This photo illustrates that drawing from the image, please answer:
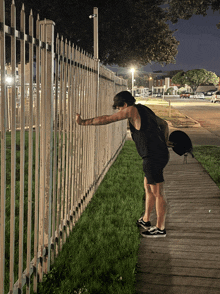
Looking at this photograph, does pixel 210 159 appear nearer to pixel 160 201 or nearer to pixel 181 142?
Answer: pixel 181 142

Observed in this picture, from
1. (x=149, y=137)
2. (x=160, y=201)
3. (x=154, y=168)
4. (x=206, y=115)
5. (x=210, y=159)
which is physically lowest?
(x=210, y=159)

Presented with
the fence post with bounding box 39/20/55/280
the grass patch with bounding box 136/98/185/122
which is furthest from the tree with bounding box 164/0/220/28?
the fence post with bounding box 39/20/55/280

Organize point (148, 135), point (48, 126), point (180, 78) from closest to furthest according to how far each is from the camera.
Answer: point (48, 126)
point (148, 135)
point (180, 78)

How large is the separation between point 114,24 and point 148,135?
14.9m

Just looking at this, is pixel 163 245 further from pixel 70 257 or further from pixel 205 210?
pixel 205 210

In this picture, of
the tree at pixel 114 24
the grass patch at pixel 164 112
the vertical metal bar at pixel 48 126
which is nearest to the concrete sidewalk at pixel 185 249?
the vertical metal bar at pixel 48 126

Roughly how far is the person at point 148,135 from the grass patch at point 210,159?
10.1 ft

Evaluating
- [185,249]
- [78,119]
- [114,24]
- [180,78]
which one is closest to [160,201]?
[185,249]

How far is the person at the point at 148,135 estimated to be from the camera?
3961 mm

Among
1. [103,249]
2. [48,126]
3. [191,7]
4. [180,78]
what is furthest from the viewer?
[180,78]

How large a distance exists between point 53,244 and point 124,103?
173cm

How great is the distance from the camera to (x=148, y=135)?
401 centimetres

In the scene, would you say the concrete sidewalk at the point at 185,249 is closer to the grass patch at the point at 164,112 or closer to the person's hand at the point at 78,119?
the person's hand at the point at 78,119

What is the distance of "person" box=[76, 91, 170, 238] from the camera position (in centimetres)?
396
